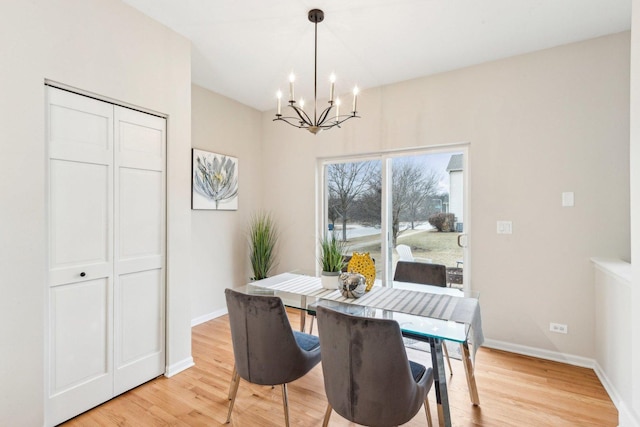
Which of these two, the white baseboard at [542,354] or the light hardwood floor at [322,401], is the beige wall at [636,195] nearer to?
the light hardwood floor at [322,401]

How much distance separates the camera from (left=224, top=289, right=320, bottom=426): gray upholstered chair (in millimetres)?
1687

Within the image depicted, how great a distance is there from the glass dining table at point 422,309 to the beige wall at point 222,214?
56.0 inches

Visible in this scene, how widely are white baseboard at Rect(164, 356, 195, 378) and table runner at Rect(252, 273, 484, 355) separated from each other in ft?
2.91

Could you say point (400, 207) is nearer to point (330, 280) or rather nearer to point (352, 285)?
point (330, 280)

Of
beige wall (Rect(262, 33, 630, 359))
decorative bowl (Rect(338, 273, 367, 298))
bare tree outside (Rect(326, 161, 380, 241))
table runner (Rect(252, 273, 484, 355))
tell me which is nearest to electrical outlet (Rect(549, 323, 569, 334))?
beige wall (Rect(262, 33, 630, 359))

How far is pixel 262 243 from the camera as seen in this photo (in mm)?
4047

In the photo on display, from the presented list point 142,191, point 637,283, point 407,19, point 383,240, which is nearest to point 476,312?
point 637,283

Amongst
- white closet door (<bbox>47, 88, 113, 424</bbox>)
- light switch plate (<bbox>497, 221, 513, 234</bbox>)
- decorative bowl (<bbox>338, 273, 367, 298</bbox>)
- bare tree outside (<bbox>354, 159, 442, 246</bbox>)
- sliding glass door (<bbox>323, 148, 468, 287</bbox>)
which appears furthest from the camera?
bare tree outside (<bbox>354, 159, 442, 246</bbox>)

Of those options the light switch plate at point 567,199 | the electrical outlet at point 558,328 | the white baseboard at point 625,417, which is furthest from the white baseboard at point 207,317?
the light switch plate at point 567,199

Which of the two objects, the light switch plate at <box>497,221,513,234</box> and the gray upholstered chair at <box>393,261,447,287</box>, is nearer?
the gray upholstered chair at <box>393,261,447,287</box>

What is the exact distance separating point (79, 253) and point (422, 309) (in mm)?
2175

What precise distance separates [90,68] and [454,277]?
3510 millimetres

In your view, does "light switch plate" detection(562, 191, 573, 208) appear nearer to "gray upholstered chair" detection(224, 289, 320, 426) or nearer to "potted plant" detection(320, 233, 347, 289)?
"potted plant" detection(320, 233, 347, 289)

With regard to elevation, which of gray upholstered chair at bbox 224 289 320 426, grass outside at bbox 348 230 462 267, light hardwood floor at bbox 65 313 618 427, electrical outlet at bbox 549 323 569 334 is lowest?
light hardwood floor at bbox 65 313 618 427
